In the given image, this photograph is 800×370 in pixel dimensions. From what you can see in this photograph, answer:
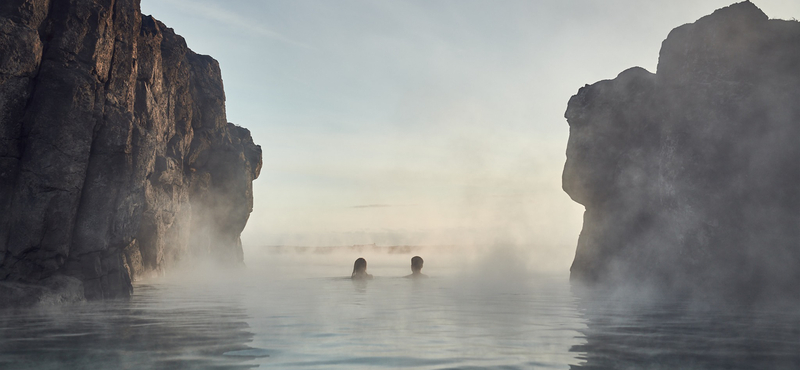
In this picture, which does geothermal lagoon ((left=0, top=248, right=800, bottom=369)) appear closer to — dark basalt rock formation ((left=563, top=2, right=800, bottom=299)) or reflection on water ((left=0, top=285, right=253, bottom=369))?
reflection on water ((left=0, top=285, right=253, bottom=369))

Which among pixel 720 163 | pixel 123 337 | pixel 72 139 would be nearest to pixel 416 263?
pixel 720 163

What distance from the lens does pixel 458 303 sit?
26719 mm

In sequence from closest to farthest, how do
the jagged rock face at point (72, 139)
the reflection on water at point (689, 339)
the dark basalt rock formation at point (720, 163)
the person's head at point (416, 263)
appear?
the reflection on water at point (689, 339)
the jagged rock face at point (72, 139)
the dark basalt rock formation at point (720, 163)
the person's head at point (416, 263)

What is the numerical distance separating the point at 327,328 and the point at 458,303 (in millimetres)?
11843

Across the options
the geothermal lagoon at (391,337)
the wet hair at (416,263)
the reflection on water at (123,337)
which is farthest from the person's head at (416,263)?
the reflection on water at (123,337)

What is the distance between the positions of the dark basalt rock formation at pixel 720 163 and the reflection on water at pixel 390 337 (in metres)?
10.0

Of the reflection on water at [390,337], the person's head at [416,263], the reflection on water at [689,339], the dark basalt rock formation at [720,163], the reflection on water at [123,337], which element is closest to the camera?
the reflection on water at [123,337]

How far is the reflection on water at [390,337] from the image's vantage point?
11.2 metres

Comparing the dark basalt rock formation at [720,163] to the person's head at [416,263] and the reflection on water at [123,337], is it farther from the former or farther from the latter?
the reflection on water at [123,337]

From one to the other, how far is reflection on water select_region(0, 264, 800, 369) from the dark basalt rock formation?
10000mm

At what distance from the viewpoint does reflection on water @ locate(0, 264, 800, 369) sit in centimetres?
1119

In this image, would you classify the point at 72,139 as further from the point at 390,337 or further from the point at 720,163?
the point at 720,163

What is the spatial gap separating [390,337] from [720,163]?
29672 mm

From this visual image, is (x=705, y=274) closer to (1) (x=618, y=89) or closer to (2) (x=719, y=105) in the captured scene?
(2) (x=719, y=105)
